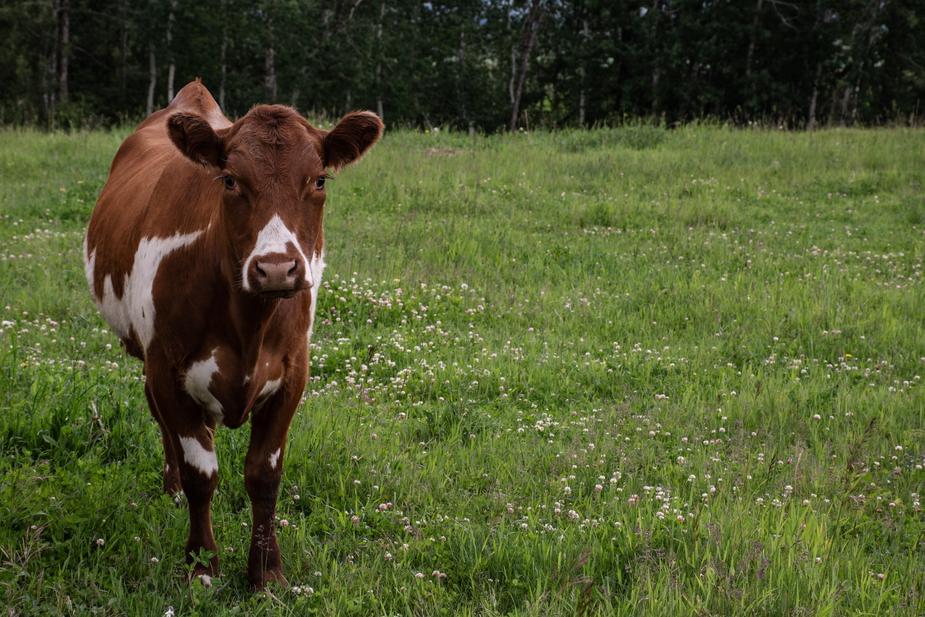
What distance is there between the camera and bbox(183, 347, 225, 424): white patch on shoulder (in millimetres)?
4156

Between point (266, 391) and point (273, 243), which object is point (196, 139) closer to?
point (273, 243)

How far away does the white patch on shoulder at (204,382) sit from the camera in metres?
4.16

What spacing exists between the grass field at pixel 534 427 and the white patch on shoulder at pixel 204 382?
81cm

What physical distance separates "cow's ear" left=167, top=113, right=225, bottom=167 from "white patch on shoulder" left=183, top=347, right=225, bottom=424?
2.93 feet

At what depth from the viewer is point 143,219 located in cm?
487

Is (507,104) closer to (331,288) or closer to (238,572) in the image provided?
(331,288)

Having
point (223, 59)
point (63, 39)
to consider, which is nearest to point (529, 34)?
point (223, 59)

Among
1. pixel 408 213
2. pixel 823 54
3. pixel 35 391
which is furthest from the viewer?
pixel 823 54

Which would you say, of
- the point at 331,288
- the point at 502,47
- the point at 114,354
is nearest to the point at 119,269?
the point at 114,354

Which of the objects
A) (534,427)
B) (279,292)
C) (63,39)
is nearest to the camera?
(279,292)

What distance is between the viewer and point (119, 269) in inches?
201

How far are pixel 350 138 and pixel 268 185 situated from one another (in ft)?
1.93

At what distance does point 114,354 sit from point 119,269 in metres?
2.64

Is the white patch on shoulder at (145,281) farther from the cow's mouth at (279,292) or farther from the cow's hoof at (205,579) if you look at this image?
the cow's hoof at (205,579)
